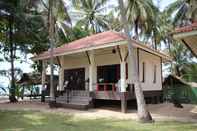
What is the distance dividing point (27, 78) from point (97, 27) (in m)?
13.8

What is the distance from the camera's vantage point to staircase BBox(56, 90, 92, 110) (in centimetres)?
2075

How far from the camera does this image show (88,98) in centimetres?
2119

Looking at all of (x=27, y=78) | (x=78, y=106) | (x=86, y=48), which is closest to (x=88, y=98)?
(x=78, y=106)

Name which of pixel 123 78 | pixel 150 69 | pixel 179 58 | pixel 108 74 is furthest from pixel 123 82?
pixel 179 58

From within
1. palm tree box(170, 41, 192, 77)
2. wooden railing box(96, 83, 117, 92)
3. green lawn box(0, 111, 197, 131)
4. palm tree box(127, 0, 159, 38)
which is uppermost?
palm tree box(127, 0, 159, 38)

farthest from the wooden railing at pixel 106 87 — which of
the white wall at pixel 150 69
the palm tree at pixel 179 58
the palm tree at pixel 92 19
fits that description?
the palm tree at pixel 179 58

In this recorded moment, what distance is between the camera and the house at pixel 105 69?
20.1 meters

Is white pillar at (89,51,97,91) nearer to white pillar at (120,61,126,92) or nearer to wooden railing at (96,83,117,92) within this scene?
wooden railing at (96,83,117,92)

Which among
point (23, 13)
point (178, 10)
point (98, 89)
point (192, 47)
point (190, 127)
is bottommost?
point (190, 127)

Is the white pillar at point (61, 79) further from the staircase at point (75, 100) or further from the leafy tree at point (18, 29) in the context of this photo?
the leafy tree at point (18, 29)

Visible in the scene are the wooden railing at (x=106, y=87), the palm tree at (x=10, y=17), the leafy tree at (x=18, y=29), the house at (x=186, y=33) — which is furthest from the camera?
the leafy tree at (x=18, y=29)

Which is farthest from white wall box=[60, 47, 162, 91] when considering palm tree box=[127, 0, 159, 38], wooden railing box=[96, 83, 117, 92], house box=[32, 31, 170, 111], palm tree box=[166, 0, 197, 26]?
palm tree box=[166, 0, 197, 26]

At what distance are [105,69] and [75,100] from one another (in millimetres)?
3274

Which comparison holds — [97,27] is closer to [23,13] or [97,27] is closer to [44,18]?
[44,18]
